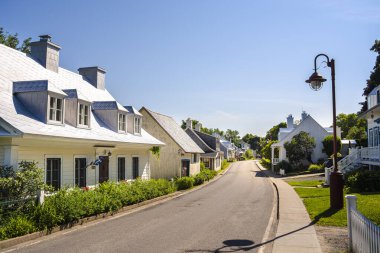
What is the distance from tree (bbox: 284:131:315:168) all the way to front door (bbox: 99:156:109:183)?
3291cm

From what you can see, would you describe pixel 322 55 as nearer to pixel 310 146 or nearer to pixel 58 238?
pixel 58 238

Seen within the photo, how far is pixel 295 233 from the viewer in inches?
482

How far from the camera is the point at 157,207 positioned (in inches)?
750

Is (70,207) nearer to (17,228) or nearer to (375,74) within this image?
(17,228)

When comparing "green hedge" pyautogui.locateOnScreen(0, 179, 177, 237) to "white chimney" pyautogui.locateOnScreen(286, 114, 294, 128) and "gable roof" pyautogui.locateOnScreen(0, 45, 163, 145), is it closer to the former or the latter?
"gable roof" pyautogui.locateOnScreen(0, 45, 163, 145)

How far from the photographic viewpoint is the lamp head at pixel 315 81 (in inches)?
603

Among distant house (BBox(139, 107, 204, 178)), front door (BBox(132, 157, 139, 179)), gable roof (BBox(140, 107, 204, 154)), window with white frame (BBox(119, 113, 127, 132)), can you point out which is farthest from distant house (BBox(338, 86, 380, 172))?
window with white frame (BBox(119, 113, 127, 132))

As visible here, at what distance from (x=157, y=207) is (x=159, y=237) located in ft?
24.2

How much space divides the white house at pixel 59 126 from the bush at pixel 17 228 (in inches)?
102

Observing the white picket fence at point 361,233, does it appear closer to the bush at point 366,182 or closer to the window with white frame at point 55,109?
the window with white frame at point 55,109

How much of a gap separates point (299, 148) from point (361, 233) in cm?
4140

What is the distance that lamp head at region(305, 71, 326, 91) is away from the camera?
1532cm

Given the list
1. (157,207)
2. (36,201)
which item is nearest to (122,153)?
(157,207)

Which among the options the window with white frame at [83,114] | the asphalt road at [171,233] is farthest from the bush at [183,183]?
the window with white frame at [83,114]
